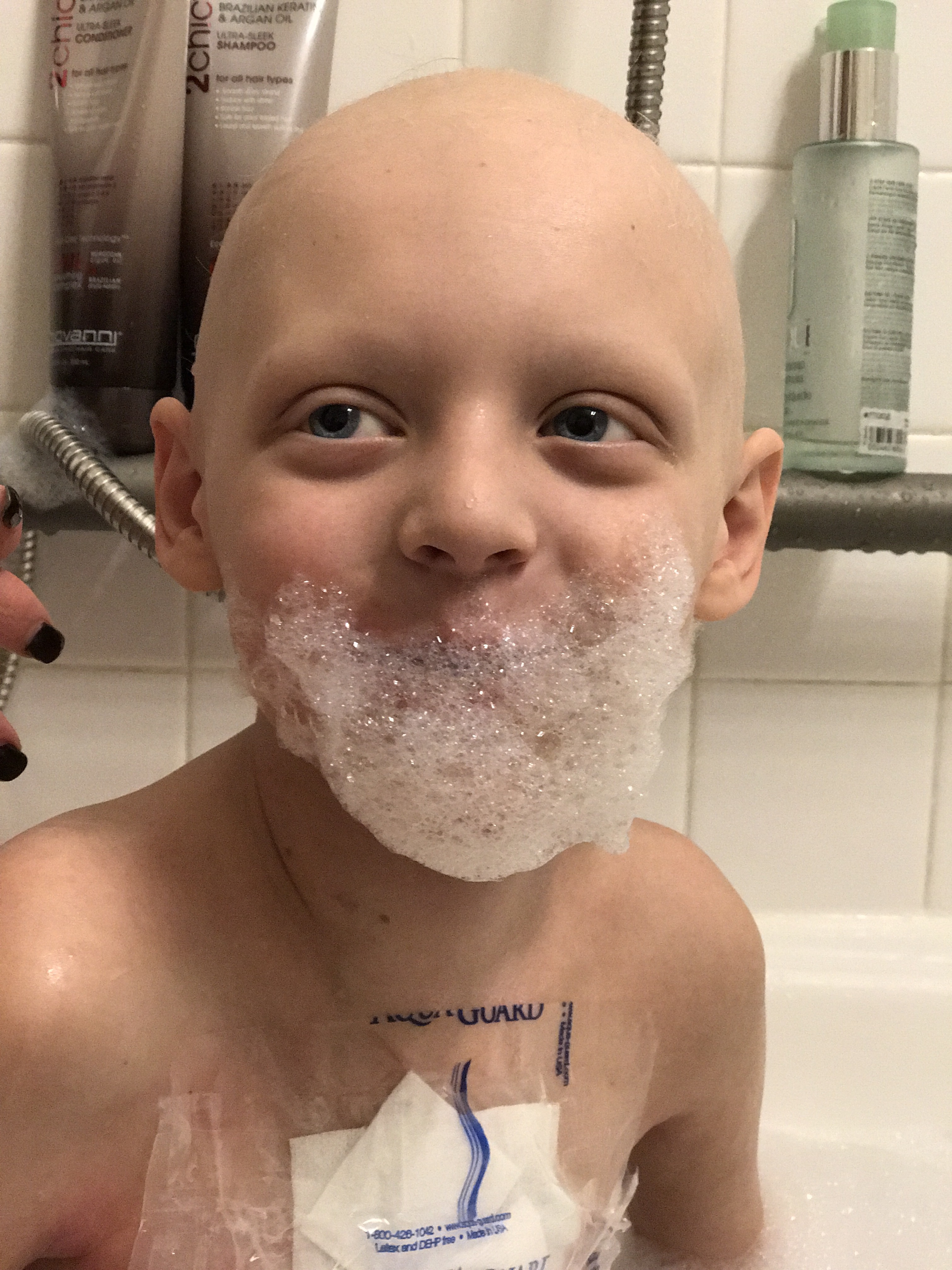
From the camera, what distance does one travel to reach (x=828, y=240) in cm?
87

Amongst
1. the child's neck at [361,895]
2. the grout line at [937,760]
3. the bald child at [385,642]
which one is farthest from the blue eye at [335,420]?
the grout line at [937,760]

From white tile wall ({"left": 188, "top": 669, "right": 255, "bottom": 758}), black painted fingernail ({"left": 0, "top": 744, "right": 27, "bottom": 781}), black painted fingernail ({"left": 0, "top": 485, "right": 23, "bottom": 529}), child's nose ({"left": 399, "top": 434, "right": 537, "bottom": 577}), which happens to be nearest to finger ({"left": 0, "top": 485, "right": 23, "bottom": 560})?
black painted fingernail ({"left": 0, "top": 485, "right": 23, "bottom": 529})

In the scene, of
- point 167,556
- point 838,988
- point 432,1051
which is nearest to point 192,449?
point 167,556

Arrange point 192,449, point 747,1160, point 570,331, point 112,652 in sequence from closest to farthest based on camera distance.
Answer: point 570,331
point 192,449
point 747,1160
point 112,652

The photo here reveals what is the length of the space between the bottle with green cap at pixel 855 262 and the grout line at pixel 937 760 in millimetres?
181

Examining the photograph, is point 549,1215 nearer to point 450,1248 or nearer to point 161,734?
point 450,1248

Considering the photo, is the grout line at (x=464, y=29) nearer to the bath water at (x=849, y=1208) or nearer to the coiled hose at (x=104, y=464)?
the coiled hose at (x=104, y=464)

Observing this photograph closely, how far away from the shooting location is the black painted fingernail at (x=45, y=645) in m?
0.61

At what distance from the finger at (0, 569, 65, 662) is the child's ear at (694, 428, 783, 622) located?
33cm

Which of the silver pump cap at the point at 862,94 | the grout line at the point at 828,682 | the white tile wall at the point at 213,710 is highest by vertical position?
the silver pump cap at the point at 862,94

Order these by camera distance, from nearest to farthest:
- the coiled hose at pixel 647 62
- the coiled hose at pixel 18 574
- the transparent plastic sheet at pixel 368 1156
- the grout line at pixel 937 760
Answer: the transparent plastic sheet at pixel 368 1156 → the coiled hose at pixel 647 62 → the coiled hose at pixel 18 574 → the grout line at pixel 937 760

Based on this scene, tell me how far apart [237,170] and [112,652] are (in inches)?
15.4

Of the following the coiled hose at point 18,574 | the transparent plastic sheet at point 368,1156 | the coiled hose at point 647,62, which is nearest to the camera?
the transparent plastic sheet at point 368,1156

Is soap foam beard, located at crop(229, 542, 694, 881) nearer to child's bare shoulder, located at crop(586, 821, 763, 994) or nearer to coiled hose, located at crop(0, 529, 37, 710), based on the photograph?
child's bare shoulder, located at crop(586, 821, 763, 994)
